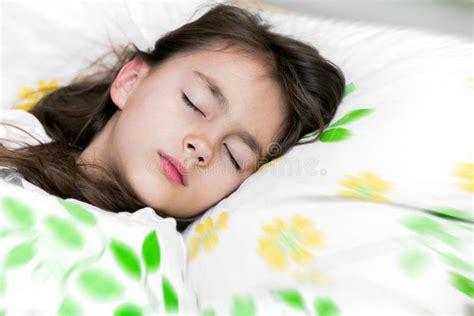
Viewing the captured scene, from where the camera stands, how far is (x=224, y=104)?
42.3 inches

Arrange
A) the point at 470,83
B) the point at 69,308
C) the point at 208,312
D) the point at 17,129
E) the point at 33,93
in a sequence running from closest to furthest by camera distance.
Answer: the point at 69,308
the point at 208,312
the point at 470,83
the point at 17,129
the point at 33,93

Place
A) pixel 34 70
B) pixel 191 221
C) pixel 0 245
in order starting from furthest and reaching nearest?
pixel 34 70 < pixel 191 221 < pixel 0 245

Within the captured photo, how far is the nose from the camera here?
1.03m

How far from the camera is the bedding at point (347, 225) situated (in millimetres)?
736

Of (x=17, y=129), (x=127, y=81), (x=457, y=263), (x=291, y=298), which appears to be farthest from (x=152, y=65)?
(x=457, y=263)

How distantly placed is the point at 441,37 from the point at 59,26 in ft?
3.20

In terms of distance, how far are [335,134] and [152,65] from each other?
0.49 meters

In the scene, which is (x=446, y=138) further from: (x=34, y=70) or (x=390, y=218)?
(x=34, y=70)

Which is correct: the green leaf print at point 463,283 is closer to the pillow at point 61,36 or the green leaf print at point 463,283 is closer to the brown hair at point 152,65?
the brown hair at point 152,65

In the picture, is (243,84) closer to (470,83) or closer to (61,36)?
(470,83)

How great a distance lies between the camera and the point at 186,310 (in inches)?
32.1

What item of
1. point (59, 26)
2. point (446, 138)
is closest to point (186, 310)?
point (446, 138)

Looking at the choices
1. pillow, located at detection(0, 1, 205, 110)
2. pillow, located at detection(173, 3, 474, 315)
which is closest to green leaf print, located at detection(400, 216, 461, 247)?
pillow, located at detection(173, 3, 474, 315)

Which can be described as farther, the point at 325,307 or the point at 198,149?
the point at 198,149
